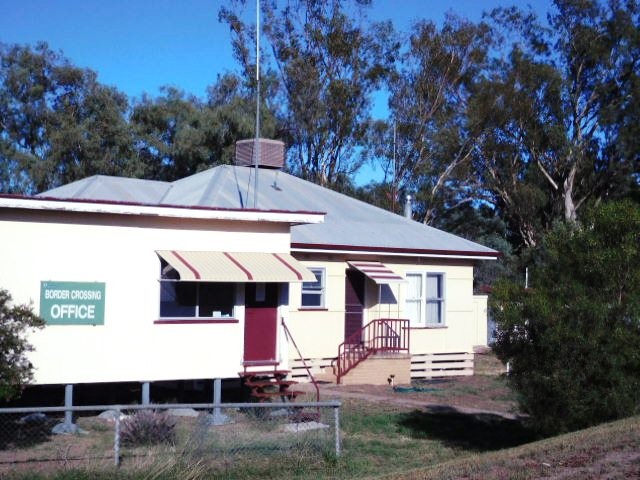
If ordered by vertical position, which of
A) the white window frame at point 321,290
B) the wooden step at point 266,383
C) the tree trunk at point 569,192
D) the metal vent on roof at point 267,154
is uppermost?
the tree trunk at point 569,192

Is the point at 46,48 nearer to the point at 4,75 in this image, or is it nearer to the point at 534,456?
the point at 4,75

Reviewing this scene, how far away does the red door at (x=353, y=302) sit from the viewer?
69.8ft

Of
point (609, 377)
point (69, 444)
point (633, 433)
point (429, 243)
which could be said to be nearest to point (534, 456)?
point (633, 433)

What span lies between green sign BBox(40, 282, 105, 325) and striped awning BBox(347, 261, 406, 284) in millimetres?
7748

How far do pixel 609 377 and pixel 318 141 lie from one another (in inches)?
1081

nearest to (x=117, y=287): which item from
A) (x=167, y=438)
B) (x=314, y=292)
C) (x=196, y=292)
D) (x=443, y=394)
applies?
(x=196, y=292)

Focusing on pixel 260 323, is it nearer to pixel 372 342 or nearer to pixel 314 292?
pixel 314 292

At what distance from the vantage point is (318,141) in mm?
38656

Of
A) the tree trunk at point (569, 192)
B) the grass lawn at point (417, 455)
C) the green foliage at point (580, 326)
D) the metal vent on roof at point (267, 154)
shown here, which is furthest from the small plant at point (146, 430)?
the tree trunk at point (569, 192)

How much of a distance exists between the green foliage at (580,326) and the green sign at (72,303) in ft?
20.4

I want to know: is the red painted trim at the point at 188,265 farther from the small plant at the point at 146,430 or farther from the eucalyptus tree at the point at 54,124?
the eucalyptus tree at the point at 54,124

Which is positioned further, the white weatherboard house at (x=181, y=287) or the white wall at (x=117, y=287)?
the white weatherboard house at (x=181, y=287)

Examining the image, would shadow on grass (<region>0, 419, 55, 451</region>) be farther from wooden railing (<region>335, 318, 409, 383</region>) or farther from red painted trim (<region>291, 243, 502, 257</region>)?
wooden railing (<region>335, 318, 409, 383</region>)

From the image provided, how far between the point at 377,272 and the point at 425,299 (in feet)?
7.36
